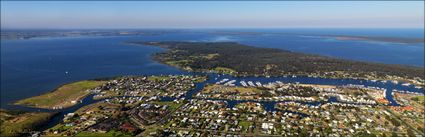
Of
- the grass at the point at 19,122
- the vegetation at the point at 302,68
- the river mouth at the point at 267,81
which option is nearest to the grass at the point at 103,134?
the river mouth at the point at 267,81

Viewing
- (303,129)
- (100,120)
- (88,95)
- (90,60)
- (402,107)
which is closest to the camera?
(303,129)

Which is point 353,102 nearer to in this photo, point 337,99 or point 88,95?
point 337,99

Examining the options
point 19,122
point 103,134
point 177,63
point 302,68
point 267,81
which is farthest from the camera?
point 177,63

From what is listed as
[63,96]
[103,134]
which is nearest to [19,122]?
[103,134]

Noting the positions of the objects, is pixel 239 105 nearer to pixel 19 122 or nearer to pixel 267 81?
pixel 267 81

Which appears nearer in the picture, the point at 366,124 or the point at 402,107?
the point at 366,124

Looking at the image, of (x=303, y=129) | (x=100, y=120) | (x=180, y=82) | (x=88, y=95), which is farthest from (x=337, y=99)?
(x=88, y=95)
